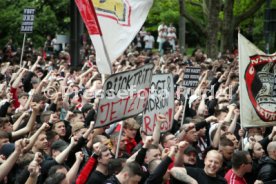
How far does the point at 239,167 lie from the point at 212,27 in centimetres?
2361

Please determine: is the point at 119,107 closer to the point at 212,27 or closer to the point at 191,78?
the point at 191,78

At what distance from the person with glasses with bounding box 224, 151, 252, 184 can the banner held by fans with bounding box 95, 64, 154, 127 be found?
1.28 m

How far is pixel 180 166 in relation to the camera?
9.40m

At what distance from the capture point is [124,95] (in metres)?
10.0

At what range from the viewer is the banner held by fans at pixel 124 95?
959 cm

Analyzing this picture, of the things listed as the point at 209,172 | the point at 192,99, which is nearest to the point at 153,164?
the point at 209,172

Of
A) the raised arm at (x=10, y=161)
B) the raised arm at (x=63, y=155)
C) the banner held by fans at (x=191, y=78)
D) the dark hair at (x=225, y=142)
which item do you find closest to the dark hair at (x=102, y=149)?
the raised arm at (x=63, y=155)

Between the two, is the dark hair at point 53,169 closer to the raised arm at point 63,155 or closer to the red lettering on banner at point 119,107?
the raised arm at point 63,155

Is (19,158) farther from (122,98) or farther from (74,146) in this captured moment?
(122,98)

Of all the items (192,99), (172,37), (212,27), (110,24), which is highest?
(212,27)

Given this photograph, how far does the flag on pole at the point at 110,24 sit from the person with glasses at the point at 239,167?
172cm

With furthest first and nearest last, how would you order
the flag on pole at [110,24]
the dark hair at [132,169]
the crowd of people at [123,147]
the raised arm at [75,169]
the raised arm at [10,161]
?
the flag on pole at [110,24] < the raised arm at [75,169] < the crowd of people at [123,147] < the raised arm at [10,161] < the dark hair at [132,169]

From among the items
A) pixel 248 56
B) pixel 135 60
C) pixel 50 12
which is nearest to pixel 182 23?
pixel 50 12

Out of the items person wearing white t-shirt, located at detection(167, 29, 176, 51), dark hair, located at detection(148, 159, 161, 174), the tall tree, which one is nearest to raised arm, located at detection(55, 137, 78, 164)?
dark hair, located at detection(148, 159, 161, 174)
